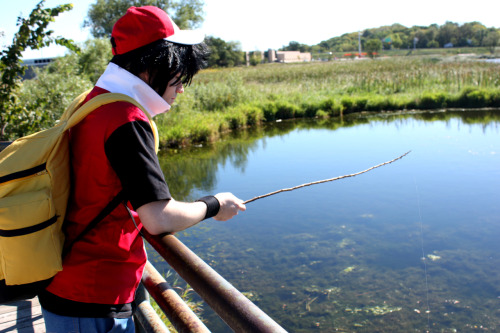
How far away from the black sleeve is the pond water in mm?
3712

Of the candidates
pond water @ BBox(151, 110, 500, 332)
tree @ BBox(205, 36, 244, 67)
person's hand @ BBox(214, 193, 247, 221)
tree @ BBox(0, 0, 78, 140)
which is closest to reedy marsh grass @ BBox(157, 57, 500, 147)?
pond water @ BBox(151, 110, 500, 332)

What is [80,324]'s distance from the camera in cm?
112

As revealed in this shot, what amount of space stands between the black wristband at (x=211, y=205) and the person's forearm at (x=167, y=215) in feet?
0.15

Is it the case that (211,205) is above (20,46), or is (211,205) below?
below

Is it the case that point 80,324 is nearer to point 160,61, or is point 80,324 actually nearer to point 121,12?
A: point 160,61

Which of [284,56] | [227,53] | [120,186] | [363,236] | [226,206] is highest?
[227,53]

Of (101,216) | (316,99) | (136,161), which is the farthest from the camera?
(316,99)

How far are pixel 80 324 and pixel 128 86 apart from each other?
59cm

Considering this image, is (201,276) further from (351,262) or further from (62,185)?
(351,262)

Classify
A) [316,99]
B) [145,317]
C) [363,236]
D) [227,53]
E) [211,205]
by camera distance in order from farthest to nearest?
1. [227,53]
2. [316,99]
3. [363,236]
4. [145,317]
5. [211,205]

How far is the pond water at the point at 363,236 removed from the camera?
14.9 ft

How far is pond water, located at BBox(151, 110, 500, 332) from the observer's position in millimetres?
4535

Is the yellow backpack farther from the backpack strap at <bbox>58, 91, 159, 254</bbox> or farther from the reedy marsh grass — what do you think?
the reedy marsh grass

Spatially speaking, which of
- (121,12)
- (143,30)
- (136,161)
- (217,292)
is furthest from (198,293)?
(121,12)
